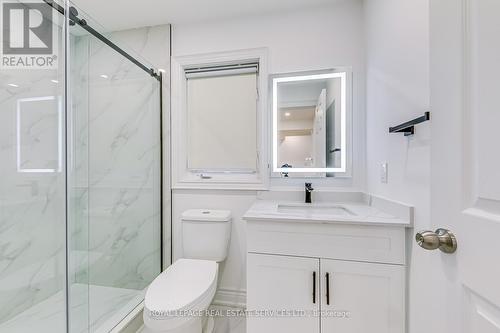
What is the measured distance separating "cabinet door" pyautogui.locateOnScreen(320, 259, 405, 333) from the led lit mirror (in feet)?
2.33

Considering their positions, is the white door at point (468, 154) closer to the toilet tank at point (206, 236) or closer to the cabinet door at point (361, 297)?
the cabinet door at point (361, 297)

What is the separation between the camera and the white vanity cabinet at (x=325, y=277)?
1.08 metres

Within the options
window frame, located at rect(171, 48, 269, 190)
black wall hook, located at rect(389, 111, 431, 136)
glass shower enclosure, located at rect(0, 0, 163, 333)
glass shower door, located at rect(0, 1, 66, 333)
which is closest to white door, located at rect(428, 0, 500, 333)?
black wall hook, located at rect(389, 111, 431, 136)

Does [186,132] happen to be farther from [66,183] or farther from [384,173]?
[384,173]

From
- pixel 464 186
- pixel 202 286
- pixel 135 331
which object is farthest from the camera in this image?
pixel 135 331

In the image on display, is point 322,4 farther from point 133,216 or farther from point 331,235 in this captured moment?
point 133,216

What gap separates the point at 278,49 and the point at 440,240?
1.59 m

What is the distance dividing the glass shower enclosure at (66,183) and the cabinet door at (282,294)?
0.93 meters

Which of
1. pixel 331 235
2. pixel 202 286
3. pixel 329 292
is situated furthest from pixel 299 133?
pixel 202 286

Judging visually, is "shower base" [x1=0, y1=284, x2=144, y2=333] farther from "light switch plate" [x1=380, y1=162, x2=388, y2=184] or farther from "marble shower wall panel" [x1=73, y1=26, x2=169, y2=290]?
"light switch plate" [x1=380, y1=162, x2=388, y2=184]

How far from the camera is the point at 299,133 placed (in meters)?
1.71

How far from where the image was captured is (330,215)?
1218 millimetres

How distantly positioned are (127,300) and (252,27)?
2.20 metres

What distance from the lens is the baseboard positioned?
1746 mm
